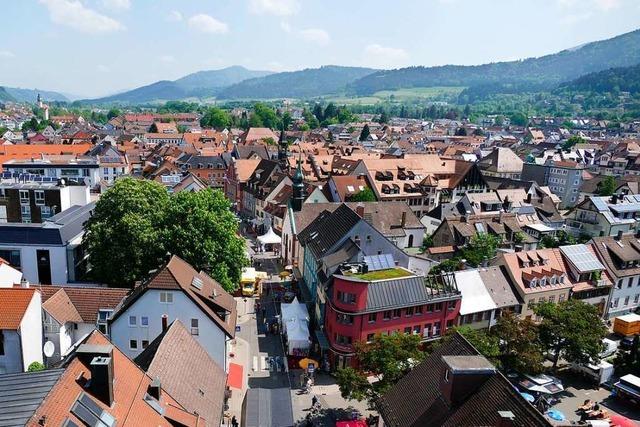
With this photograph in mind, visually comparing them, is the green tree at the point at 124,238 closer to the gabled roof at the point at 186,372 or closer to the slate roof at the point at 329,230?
the slate roof at the point at 329,230

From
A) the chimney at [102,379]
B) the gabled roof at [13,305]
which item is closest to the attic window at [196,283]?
the gabled roof at [13,305]

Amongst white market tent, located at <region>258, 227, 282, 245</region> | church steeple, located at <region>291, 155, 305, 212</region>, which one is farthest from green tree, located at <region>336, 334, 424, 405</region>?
white market tent, located at <region>258, 227, 282, 245</region>

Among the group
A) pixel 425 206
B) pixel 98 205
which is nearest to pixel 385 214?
pixel 425 206

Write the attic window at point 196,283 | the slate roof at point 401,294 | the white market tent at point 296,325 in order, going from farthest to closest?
the white market tent at point 296,325
the slate roof at point 401,294
the attic window at point 196,283

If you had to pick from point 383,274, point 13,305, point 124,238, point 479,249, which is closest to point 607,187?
point 479,249

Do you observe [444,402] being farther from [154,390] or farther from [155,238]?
[155,238]
